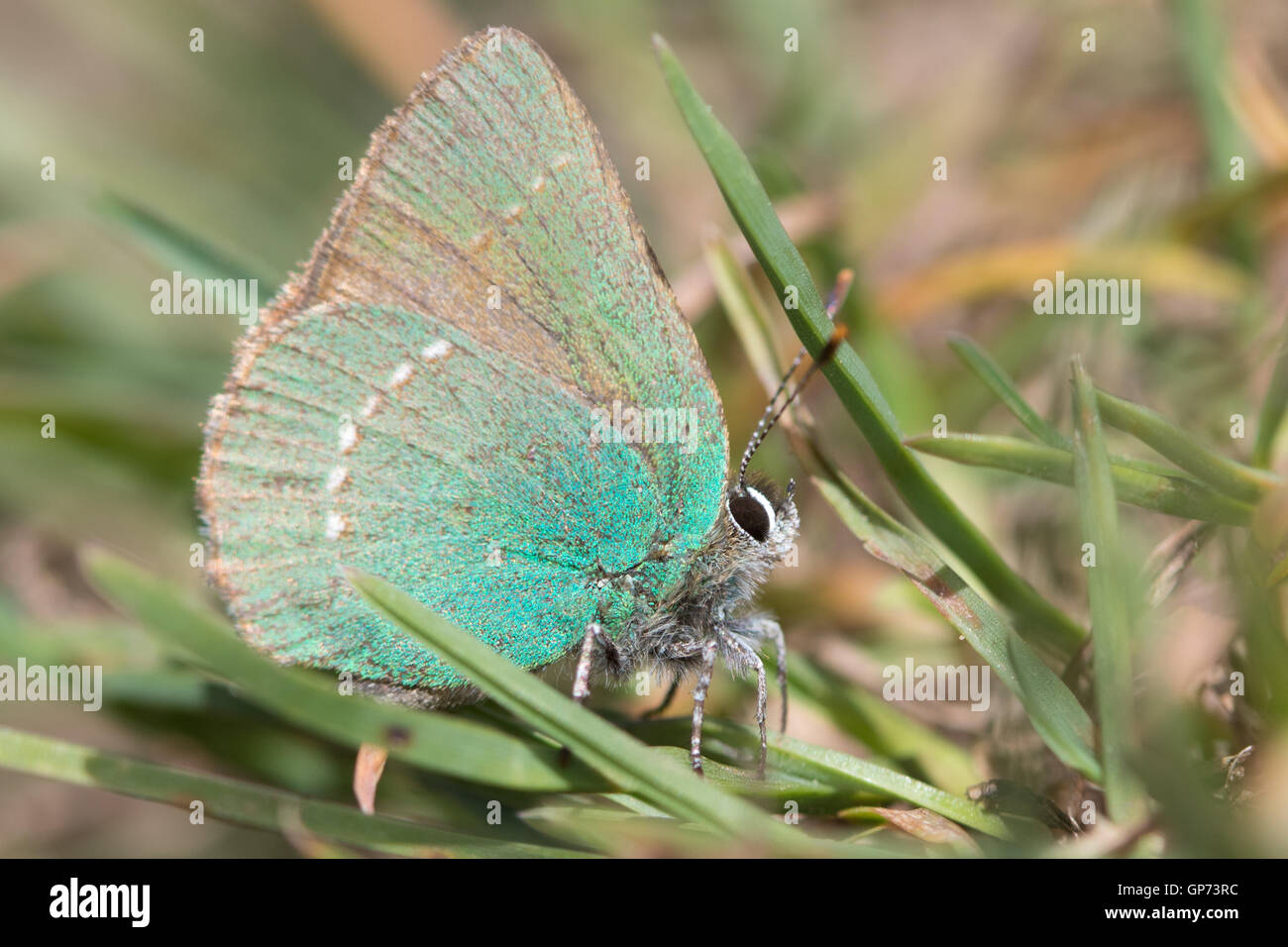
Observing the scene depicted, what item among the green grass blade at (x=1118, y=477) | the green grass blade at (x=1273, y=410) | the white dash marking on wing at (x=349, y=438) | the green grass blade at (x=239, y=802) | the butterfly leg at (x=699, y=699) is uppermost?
the white dash marking on wing at (x=349, y=438)

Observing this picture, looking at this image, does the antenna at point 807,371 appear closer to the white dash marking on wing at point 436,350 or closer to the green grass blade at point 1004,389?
the green grass blade at point 1004,389

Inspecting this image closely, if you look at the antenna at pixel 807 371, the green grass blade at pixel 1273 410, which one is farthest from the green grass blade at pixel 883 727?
the green grass blade at pixel 1273 410

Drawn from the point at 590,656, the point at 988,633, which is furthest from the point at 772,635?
the point at 988,633

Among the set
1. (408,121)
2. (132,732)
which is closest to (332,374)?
(408,121)

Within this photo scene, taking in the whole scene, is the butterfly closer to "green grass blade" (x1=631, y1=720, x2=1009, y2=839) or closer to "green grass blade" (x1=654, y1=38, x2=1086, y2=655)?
"green grass blade" (x1=631, y1=720, x2=1009, y2=839)

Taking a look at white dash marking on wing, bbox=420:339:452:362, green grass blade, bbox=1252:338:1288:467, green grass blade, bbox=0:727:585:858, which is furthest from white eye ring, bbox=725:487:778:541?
green grass blade, bbox=1252:338:1288:467
